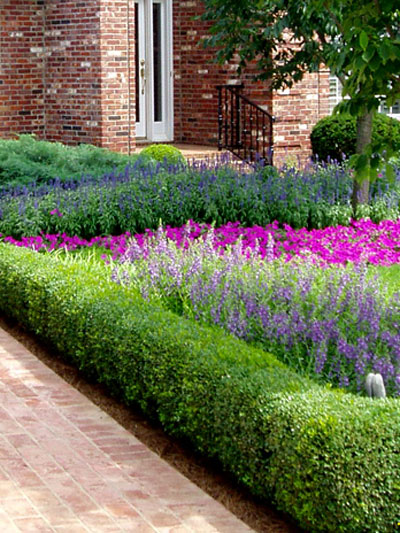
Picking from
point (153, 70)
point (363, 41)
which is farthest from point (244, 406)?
point (153, 70)

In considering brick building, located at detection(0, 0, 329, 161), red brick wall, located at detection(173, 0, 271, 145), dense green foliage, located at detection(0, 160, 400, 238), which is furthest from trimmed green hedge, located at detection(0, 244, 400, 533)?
red brick wall, located at detection(173, 0, 271, 145)

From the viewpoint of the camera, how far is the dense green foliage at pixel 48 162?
11969 mm

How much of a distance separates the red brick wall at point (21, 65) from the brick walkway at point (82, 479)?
34.3 feet

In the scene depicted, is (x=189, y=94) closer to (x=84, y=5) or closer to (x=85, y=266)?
(x=84, y=5)

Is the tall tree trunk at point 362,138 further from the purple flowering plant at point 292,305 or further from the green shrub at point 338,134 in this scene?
the purple flowering plant at point 292,305

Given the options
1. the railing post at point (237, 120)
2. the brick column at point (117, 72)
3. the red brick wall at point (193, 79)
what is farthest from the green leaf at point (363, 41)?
the red brick wall at point (193, 79)

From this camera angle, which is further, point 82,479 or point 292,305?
point 292,305

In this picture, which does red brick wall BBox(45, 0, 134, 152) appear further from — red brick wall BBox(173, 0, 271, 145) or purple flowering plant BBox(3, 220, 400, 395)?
purple flowering plant BBox(3, 220, 400, 395)

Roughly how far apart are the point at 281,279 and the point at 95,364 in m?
1.42

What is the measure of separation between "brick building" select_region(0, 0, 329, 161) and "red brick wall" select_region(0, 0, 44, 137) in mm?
16

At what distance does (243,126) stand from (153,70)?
2.03m

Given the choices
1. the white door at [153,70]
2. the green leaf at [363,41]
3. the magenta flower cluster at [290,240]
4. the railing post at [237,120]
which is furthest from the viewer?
the white door at [153,70]

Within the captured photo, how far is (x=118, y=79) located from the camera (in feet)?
52.0

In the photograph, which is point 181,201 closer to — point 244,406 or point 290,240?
point 290,240
